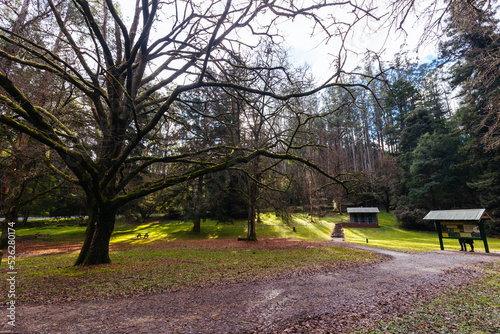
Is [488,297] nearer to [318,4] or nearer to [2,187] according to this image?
[318,4]

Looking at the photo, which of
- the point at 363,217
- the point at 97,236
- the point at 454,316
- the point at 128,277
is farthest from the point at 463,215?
the point at 363,217

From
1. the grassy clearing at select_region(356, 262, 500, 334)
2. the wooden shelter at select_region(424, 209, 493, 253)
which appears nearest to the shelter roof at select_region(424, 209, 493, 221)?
the wooden shelter at select_region(424, 209, 493, 253)

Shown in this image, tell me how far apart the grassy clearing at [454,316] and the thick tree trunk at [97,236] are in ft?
27.6

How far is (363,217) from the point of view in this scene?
31.3m

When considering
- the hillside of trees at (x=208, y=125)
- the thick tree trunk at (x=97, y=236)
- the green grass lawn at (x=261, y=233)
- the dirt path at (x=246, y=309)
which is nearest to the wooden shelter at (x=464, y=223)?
the hillside of trees at (x=208, y=125)

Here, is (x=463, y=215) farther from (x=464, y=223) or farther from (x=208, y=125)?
(x=208, y=125)

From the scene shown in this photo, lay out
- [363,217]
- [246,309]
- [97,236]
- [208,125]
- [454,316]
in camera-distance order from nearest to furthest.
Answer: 1. [454,316]
2. [246,309]
3. [97,236]
4. [208,125]
5. [363,217]

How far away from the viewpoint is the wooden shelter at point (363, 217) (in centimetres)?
3073

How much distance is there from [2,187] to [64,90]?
1204 cm

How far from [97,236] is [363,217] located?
106 feet

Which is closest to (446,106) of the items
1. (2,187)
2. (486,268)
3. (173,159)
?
(486,268)

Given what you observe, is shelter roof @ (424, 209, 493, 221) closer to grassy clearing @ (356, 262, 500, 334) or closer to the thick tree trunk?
grassy clearing @ (356, 262, 500, 334)

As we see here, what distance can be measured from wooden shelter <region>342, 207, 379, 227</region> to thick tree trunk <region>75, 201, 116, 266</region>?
3046cm

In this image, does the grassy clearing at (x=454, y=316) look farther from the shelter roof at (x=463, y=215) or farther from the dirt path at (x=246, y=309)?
the shelter roof at (x=463, y=215)
